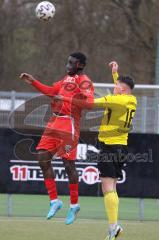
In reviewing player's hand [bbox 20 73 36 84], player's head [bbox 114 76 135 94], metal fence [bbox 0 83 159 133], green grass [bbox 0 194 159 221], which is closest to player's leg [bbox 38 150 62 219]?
player's hand [bbox 20 73 36 84]

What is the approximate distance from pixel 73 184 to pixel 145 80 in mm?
19884

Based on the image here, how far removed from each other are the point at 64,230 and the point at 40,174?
2202 millimetres

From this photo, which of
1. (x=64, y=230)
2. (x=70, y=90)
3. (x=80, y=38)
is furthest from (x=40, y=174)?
(x=80, y=38)

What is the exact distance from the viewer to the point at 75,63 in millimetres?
10930

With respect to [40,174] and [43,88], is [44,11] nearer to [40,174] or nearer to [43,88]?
[43,88]

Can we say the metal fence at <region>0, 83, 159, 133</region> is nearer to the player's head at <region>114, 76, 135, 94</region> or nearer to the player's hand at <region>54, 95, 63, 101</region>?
the player's hand at <region>54, 95, 63, 101</region>

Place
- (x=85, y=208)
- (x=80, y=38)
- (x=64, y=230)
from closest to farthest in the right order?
(x=64, y=230) < (x=85, y=208) < (x=80, y=38)

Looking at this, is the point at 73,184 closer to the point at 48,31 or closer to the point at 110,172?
the point at 110,172

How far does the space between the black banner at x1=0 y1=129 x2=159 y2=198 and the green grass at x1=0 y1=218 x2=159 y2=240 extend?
0.74 metres

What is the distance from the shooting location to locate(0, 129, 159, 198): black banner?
1362 centimetres

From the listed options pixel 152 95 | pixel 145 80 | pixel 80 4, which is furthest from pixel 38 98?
pixel 80 4

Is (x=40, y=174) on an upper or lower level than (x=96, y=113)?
lower

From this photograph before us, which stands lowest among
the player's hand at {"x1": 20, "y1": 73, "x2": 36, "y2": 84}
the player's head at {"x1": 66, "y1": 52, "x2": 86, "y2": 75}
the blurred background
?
the player's hand at {"x1": 20, "y1": 73, "x2": 36, "y2": 84}

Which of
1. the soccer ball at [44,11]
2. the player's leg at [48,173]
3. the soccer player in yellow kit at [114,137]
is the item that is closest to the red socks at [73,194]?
the player's leg at [48,173]
